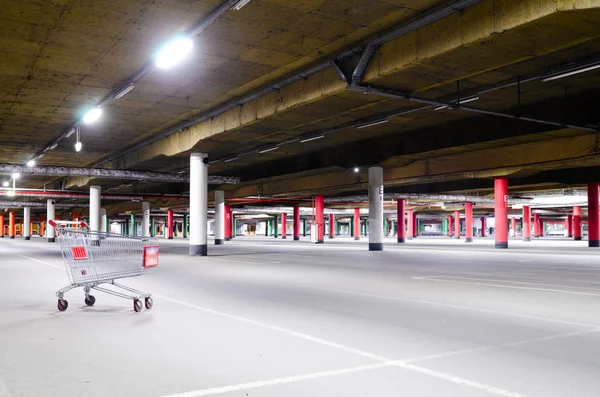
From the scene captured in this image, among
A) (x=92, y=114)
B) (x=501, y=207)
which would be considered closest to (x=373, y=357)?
(x=92, y=114)

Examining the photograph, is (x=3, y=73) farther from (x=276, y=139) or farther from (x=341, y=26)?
(x=276, y=139)

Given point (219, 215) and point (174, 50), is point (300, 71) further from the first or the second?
point (219, 215)

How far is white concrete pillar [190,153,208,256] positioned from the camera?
24.6 meters

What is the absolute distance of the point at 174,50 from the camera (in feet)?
38.5

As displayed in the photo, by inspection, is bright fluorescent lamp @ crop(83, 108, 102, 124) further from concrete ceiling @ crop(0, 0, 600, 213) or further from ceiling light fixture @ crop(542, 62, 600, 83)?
ceiling light fixture @ crop(542, 62, 600, 83)

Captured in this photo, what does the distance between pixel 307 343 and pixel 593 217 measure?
38747mm

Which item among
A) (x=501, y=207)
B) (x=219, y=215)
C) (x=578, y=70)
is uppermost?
(x=578, y=70)

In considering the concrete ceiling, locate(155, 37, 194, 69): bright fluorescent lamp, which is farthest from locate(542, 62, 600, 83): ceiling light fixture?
locate(155, 37, 194, 69): bright fluorescent lamp

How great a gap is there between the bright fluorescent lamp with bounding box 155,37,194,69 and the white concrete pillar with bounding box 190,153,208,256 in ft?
40.7

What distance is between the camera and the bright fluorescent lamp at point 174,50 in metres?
11.5

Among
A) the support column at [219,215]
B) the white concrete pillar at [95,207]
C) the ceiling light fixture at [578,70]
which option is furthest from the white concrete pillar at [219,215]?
the ceiling light fixture at [578,70]

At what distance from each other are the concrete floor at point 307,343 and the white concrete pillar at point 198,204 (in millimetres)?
13092

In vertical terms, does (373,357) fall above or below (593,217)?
below

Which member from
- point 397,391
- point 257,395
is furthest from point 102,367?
point 397,391
